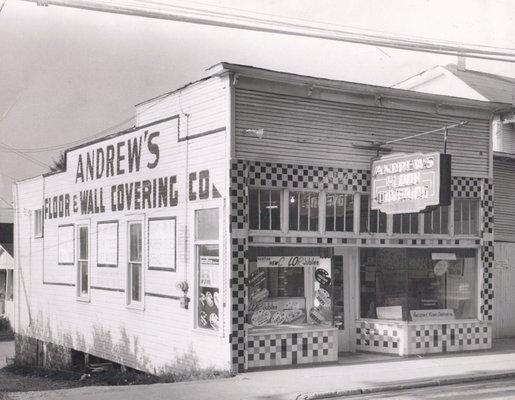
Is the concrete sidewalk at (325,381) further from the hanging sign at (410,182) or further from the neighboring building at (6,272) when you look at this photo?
the neighboring building at (6,272)

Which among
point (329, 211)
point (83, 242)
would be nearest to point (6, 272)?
point (83, 242)

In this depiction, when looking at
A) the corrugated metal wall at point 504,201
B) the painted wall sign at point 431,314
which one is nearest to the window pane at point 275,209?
the painted wall sign at point 431,314

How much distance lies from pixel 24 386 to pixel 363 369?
996cm

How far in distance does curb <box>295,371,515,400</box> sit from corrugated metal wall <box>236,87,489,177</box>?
466 cm

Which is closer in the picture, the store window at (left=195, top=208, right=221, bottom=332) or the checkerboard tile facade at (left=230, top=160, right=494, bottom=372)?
the checkerboard tile facade at (left=230, top=160, right=494, bottom=372)

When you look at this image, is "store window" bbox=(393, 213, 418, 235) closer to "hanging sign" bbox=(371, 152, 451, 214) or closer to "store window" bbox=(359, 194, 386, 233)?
"store window" bbox=(359, 194, 386, 233)

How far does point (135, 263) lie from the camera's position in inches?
674

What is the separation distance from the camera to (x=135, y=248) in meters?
17.1

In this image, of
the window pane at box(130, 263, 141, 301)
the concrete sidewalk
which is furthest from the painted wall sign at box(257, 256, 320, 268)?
the window pane at box(130, 263, 141, 301)

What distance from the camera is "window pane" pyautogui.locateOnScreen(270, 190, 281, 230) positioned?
13.7 meters

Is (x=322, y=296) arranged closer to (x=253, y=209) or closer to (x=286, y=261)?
(x=286, y=261)

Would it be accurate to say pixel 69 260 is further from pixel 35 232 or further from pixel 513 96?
pixel 513 96

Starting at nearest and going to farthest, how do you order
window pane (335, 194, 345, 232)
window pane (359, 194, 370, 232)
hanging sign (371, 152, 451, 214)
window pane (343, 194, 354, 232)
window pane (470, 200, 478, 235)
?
hanging sign (371, 152, 451, 214) < window pane (335, 194, 345, 232) < window pane (343, 194, 354, 232) < window pane (359, 194, 370, 232) < window pane (470, 200, 478, 235)

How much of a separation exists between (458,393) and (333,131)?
5718mm
